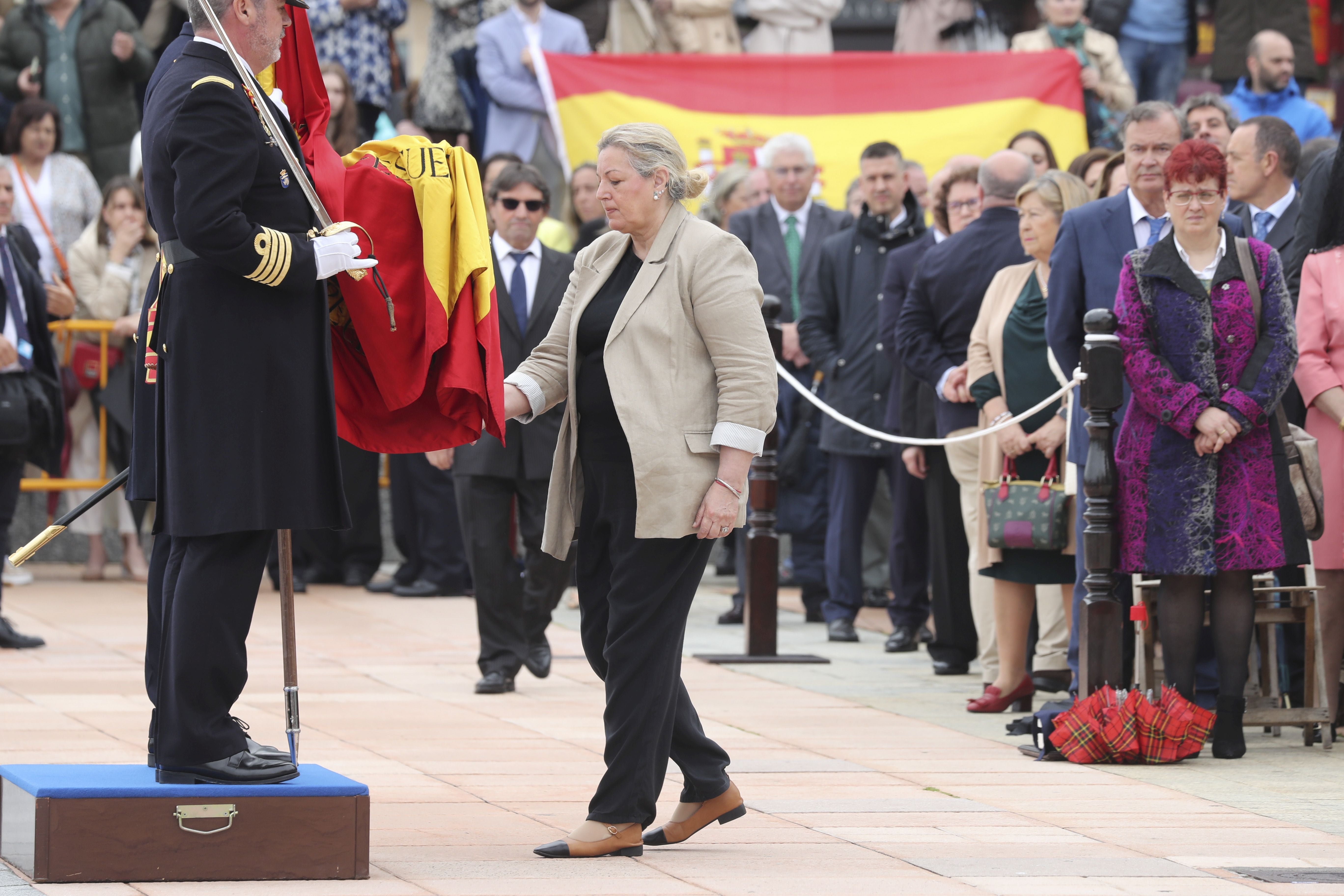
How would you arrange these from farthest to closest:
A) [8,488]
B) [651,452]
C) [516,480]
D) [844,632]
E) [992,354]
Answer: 1. [844,632]
2. [8,488]
3. [516,480]
4. [992,354]
5. [651,452]

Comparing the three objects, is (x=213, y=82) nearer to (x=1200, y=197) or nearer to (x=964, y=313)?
(x=1200, y=197)

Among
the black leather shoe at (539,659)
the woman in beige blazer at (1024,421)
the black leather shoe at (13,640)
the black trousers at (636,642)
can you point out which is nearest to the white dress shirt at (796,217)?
the woman in beige blazer at (1024,421)

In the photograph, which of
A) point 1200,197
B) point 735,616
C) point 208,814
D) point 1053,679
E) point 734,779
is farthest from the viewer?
point 735,616

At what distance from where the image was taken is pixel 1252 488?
6.96 m

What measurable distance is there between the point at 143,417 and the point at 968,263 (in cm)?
464

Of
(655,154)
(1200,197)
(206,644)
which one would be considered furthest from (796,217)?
(206,644)

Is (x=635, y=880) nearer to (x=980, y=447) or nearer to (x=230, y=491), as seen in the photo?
(x=230, y=491)

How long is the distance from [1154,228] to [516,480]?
2.89 meters

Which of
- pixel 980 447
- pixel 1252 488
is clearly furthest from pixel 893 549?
pixel 1252 488

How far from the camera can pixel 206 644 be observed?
4.89 meters

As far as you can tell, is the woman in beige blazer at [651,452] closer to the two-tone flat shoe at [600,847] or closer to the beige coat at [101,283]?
the two-tone flat shoe at [600,847]

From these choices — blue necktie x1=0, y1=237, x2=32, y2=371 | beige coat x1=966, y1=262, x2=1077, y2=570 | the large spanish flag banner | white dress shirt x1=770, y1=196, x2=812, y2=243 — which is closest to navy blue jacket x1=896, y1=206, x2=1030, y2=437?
beige coat x1=966, y1=262, x2=1077, y2=570

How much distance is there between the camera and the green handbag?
7.73m

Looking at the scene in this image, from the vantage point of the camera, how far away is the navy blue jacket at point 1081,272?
7711mm
